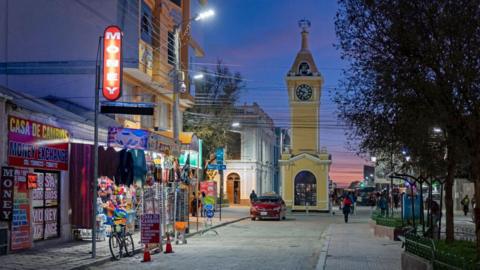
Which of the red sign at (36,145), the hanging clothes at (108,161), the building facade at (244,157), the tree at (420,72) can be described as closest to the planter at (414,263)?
the tree at (420,72)

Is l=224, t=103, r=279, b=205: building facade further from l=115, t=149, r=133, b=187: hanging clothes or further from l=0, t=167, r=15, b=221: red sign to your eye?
l=0, t=167, r=15, b=221: red sign

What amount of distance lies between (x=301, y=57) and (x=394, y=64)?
46318mm

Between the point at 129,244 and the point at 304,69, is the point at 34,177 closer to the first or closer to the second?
the point at 129,244

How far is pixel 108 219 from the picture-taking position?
22906 millimetres

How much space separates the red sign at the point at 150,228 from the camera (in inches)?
733

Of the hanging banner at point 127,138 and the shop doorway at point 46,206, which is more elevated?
the hanging banner at point 127,138

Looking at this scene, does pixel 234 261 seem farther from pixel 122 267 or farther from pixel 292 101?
pixel 292 101

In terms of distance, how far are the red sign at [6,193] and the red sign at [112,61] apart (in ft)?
17.1

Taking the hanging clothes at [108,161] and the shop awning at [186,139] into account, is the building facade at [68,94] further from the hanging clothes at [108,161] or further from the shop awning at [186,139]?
the shop awning at [186,139]

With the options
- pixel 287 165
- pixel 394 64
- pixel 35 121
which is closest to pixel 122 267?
pixel 35 121

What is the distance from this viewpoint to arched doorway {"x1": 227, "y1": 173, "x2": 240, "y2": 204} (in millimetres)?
65750

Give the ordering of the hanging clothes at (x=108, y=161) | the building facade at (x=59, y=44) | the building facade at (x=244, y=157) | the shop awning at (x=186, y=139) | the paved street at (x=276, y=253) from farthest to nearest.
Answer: the building facade at (x=244, y=157) < the shop awning at (x=186, y=139) < the building facade at (x=59, y=44) < the hanging clothes at (x=108, y=161) < the paved street at (x=276, y=253)

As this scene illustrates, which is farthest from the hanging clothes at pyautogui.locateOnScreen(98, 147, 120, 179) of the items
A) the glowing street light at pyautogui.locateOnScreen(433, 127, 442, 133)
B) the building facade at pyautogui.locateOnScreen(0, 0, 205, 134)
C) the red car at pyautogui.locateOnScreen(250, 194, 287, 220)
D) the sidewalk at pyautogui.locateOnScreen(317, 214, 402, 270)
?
the red car at pyautogui.locateOnScreen(250, 194, 287, 220)

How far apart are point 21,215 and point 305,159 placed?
38.8 metres
